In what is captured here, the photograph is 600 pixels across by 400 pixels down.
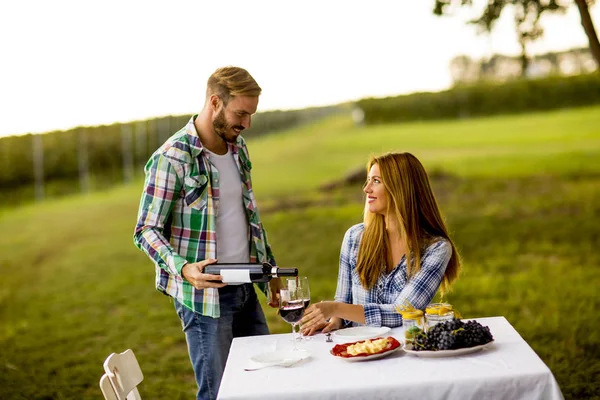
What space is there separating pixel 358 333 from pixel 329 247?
21.7 ft

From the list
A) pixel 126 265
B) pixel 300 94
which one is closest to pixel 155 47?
pixel 300 94

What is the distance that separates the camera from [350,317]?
2.51 metres

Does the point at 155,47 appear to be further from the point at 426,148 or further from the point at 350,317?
the point at 350,317

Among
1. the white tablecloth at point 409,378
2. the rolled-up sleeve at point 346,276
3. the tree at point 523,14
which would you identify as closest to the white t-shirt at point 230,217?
the rolled-up sleeve at point 346,276

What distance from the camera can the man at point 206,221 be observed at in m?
2.68

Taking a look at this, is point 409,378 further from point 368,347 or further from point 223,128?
point 223,128

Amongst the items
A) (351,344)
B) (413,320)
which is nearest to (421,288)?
(413,320)

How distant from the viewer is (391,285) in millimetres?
2695

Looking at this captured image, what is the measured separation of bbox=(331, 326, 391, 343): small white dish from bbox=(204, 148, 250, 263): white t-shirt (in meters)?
0.57

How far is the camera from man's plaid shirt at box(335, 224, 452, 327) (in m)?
2.50

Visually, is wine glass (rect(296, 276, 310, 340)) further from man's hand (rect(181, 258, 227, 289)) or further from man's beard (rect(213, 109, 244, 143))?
man's beard (rect(213, 109, 244, 143))

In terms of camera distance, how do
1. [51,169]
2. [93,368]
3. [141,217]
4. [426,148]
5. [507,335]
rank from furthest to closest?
[51,169] → [426,148] → [93,368] → [141,217] → [507,335]

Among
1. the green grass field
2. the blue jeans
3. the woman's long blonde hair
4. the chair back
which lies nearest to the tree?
the green grass field

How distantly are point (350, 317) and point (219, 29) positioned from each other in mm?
8641
